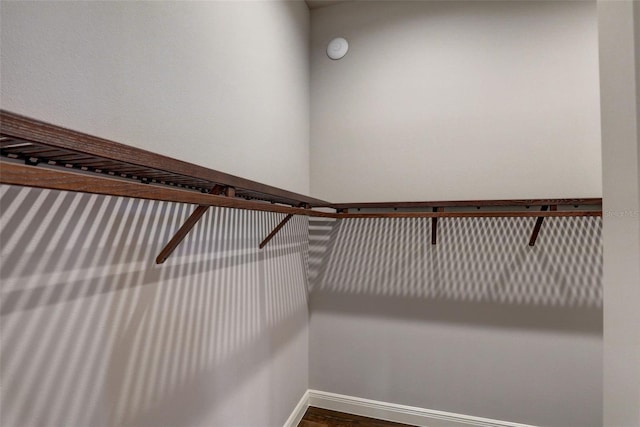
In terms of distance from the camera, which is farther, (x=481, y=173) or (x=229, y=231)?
(x=481, y=173)

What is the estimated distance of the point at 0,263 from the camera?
0.57 meters

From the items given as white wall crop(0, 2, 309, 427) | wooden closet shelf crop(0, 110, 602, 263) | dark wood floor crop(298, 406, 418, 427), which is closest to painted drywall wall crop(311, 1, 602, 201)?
white wall crop(0, 2, 309, 427)

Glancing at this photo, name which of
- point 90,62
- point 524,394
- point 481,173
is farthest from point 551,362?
point 90,62

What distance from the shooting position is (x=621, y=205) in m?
0.63

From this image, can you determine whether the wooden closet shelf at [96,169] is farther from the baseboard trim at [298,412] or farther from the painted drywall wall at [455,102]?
the baseboard trim at [298,412]

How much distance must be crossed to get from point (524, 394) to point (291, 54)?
2.40 meters

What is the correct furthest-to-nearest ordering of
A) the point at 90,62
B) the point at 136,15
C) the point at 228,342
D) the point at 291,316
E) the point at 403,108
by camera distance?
the point at 403,108
the point at 291,316
the point at 228,342
the point at 136,15
the point at 90,62

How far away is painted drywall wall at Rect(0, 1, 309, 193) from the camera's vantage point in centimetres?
63

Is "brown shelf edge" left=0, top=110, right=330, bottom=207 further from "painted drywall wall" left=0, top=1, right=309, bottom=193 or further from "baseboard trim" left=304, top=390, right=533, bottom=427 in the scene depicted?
"baseboard trim" left=304, top=390, right=533, bottom=427

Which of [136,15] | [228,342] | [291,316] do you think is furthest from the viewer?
[291,316]

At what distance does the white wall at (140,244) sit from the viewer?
61cm

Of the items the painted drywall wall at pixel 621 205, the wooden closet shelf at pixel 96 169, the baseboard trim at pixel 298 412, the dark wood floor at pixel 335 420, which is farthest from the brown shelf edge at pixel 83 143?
the dark wood floor at pixel 335 420

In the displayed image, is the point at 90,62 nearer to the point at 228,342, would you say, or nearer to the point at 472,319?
the point at 228,342

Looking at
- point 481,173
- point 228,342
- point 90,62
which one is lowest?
point 228,342
